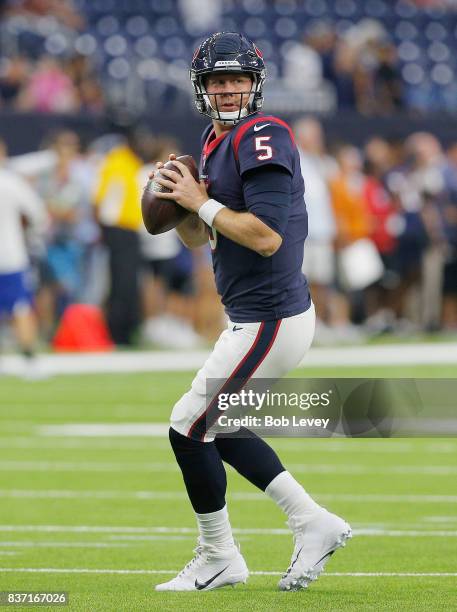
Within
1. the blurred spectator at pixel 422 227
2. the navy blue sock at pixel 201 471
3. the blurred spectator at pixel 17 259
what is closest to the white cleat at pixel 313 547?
the navy blue sock at pixel 201 471

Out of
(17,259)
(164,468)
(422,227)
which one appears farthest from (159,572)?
(422,227)

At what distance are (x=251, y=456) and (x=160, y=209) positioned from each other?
0.97 m

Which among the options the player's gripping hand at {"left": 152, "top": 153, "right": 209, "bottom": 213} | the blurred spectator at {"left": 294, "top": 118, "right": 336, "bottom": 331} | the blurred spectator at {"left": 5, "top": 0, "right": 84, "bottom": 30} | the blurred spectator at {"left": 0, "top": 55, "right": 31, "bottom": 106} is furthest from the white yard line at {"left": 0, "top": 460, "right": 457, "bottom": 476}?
the blurred spectator at {"left": 5, "top": 0, "right": 84, "bottom": 30}

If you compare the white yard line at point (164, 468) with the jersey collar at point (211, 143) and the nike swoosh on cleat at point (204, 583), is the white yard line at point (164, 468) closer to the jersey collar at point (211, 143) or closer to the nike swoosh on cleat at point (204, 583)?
the nike swoosh on cleat at point (204, 583)

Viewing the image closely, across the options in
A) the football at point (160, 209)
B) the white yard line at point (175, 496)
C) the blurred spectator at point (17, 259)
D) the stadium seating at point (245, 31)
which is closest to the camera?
the football at point (160, 209)

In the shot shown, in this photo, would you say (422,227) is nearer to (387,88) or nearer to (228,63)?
(387,88)

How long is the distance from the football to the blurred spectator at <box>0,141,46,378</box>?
820 centimetres

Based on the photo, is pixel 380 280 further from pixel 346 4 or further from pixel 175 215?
pixel 175 215

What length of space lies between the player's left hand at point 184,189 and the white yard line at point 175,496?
111 inches

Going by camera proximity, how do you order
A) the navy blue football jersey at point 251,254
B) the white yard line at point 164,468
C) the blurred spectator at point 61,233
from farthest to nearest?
the blurred spectator at point 61,233
the white yard line at point 164,468
the navy blue football jersey at point 251,254

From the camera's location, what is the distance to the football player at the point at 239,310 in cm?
526

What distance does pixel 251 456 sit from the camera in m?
5.45

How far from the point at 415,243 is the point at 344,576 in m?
12.5

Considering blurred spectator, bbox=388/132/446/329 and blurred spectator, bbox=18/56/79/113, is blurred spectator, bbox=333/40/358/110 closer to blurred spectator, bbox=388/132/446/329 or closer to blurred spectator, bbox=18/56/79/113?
blurred spectator, bbox=388/132/446/329
